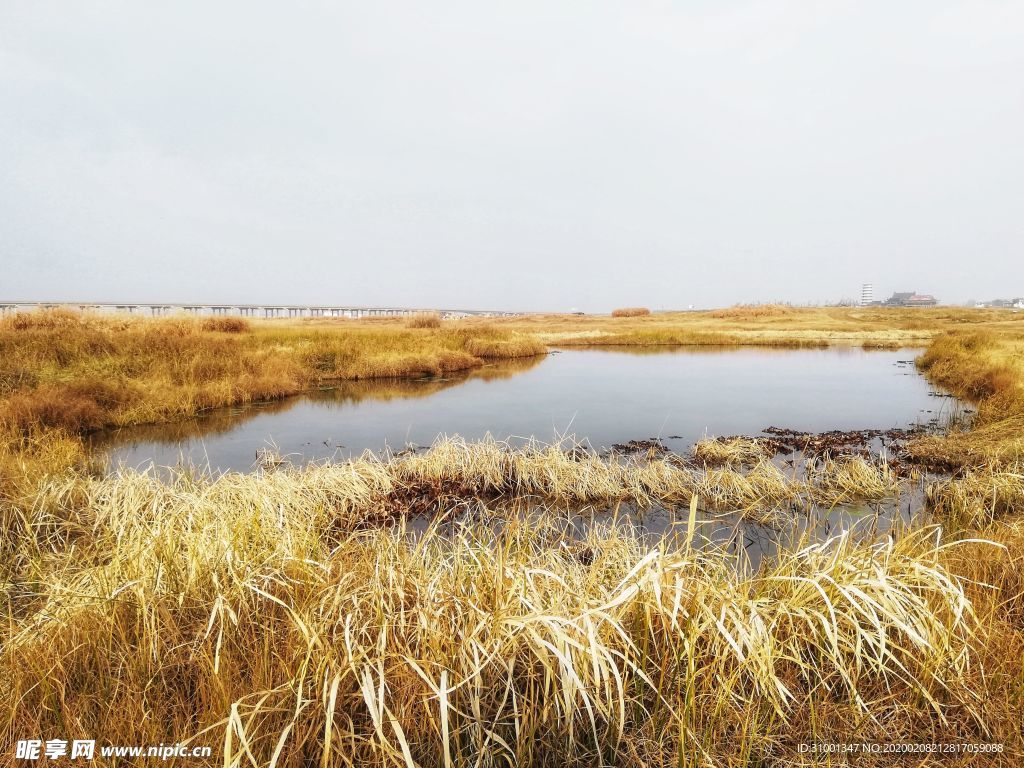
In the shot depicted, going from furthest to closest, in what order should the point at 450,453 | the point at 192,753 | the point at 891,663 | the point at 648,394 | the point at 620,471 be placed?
the point at 648,394 < the point at 450,453 < the point at 620,471 < the point at 891,663 < the point at 192,753

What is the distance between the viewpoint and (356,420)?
13.5 m

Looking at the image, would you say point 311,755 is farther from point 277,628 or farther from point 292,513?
point 292,513

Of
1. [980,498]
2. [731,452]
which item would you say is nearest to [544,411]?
[731,452]

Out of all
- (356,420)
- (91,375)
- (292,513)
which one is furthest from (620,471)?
(91,375)

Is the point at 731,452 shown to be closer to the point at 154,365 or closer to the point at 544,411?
the point at 544,411

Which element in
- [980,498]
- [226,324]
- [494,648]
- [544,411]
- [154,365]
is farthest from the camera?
[226,324]

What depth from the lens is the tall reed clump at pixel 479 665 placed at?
2170mm

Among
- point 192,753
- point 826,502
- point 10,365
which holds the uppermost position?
point 10,365

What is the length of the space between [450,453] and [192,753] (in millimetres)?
6580

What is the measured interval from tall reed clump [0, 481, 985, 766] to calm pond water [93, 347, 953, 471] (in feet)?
Result: 19.6

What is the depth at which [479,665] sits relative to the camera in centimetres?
233

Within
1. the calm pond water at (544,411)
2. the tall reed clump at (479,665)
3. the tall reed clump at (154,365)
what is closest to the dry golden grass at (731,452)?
the calm pond water at (544,411)

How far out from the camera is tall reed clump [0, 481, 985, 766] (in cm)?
217

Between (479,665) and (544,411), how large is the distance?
500 inches
